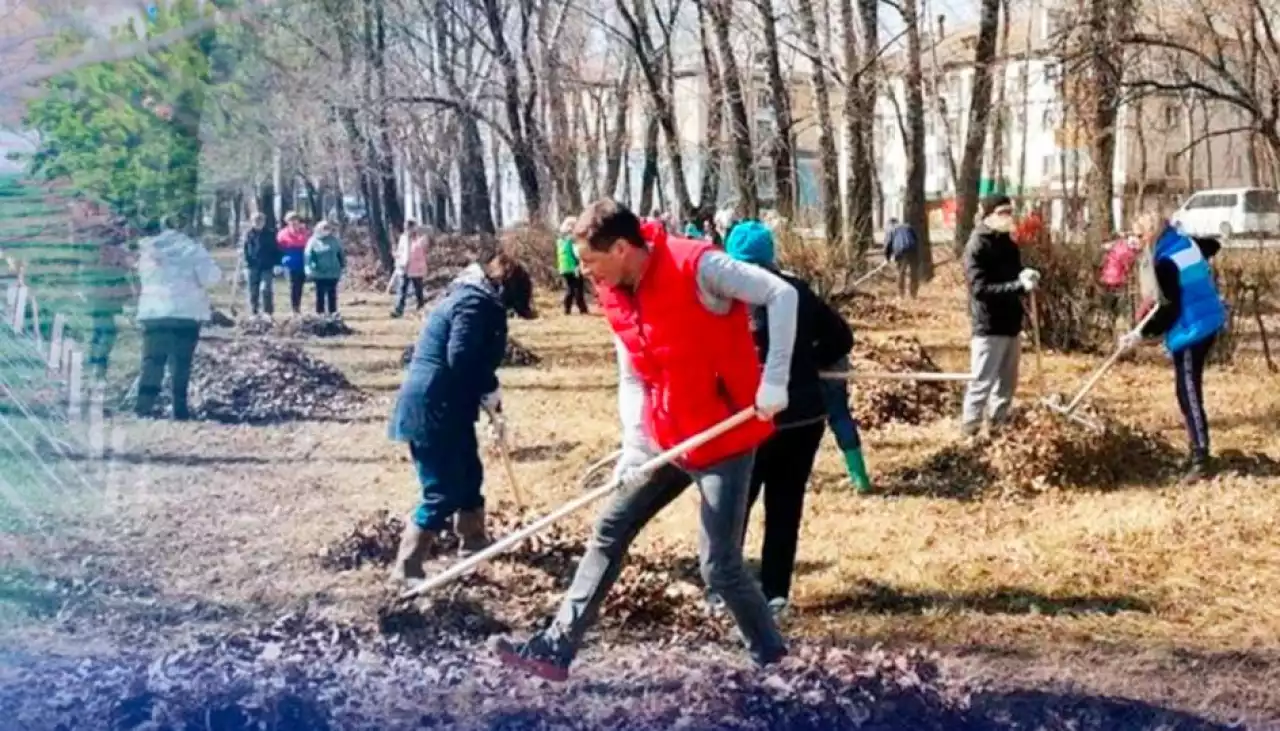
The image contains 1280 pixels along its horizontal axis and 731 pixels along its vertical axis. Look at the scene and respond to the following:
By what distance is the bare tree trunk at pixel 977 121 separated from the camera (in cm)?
1598

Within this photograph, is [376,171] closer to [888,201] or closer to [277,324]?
[277,324]

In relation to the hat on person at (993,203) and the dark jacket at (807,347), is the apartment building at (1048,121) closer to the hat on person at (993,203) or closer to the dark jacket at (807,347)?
the hat on person at (993,203)

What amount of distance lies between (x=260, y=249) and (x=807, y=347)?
3.06 metres

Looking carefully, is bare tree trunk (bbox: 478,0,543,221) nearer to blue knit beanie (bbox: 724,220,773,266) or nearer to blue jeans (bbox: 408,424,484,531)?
blue jeans (bbox: 408,424,484,531)

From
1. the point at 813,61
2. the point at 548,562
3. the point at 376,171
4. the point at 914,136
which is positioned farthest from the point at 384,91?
the point at 914,136

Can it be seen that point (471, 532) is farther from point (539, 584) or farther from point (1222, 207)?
point (1222, 207)

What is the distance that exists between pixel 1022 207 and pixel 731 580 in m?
10.2

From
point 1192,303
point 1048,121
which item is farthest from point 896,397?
point 1048,121

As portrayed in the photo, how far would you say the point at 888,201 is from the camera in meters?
42.8

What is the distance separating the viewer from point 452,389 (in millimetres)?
4594

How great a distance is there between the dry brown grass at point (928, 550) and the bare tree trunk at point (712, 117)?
980 cm

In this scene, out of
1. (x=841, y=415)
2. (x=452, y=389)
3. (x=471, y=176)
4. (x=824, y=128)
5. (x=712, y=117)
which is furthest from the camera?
(x=712, y=117)

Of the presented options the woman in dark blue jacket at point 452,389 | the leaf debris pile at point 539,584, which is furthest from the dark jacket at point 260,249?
the woman in dark blue jacket at point 452,389

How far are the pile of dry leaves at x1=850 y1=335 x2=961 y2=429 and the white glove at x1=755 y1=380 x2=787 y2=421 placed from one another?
453 centimetres
